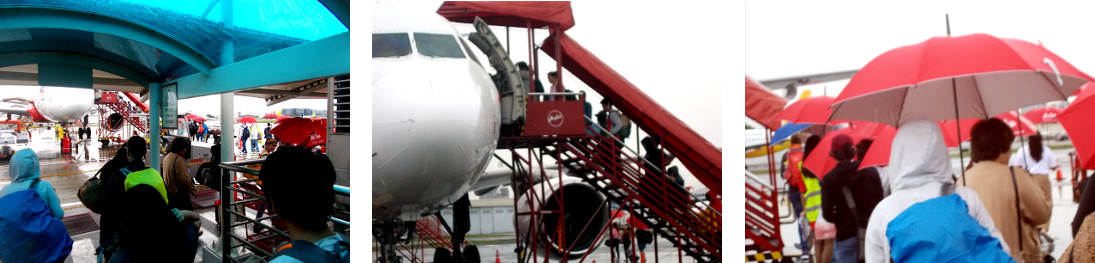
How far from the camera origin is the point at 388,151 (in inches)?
78.5

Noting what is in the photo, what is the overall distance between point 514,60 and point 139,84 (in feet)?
4.75

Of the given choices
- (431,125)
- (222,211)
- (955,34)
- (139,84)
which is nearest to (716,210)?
(955,34)

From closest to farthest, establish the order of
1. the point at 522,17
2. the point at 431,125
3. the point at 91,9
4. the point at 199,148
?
the point at 91,9
the point at 431,125
the point at 199,148
the point at 522,17

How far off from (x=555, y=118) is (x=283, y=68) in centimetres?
112

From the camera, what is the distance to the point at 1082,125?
1.80 metres

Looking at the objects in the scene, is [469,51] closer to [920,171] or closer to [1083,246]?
[920,171]

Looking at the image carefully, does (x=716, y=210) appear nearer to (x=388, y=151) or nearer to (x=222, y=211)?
(x=388, y=151)

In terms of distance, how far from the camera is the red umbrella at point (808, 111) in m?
1.99

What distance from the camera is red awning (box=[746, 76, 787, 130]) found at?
6.82 ft

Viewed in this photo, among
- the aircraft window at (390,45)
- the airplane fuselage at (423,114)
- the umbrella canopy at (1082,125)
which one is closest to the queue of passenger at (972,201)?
the umbrella canopy at (1082,125)

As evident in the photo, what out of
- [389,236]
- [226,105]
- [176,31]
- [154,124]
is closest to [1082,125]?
[389,236]

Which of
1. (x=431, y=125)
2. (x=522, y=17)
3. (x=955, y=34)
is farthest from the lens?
(x=522, y=17)

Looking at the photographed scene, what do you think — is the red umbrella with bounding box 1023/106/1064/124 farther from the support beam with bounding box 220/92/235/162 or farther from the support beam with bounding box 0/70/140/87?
the support beam with bounding box 0/70/140/87

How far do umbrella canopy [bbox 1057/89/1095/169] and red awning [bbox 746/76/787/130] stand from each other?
0.91 m
